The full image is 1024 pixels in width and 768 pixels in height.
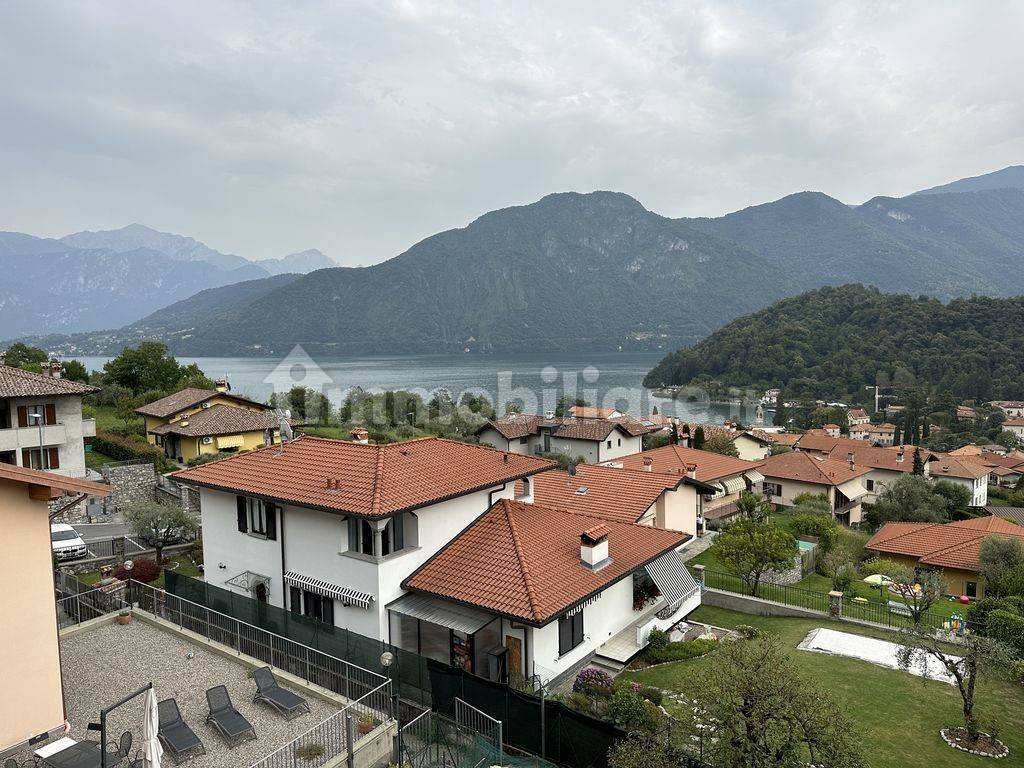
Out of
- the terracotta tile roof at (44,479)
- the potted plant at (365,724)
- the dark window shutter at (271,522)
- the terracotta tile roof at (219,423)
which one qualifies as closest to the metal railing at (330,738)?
the potted plant at (365,724)

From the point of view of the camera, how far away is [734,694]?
7.97m

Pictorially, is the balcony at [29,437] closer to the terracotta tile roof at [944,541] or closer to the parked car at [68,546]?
the parked car at [68,546]

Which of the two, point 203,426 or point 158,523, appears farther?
point 203,426

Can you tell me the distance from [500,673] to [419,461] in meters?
5.36

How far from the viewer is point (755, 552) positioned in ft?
62.4

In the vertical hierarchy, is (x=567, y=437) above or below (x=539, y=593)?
below

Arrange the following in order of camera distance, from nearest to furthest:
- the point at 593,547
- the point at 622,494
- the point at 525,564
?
the point at 525,564
the point at 593,547
the point at 622,494

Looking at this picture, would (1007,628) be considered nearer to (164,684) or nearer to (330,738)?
(330,738)

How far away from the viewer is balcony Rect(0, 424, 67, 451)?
87.2 ft

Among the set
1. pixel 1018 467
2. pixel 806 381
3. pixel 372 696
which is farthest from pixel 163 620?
pixel 806 381

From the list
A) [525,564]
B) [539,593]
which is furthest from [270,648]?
[539,593]

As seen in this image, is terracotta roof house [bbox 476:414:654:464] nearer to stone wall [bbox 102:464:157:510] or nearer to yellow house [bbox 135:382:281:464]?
Result: yellow house [bbox 135:382:281:464]

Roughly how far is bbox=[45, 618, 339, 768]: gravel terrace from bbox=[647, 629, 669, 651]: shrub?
307 inches

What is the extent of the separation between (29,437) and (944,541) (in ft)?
137
